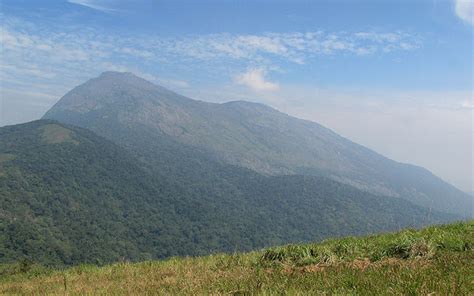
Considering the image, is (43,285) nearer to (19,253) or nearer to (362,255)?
(362,255)

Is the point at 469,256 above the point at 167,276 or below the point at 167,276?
above

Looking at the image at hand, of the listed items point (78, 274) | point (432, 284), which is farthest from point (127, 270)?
point (432, 284)

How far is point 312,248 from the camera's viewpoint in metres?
11.3

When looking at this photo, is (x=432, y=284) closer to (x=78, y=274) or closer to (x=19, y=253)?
(x=78, y=274)

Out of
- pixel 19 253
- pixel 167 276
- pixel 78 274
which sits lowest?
pixel 19 253

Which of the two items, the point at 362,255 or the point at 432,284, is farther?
the point at 362,255

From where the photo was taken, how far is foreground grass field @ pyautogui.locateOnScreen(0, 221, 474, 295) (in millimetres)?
6703

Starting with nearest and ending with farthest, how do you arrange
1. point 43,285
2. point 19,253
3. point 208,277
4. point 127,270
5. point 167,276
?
point 208,277 < point 167,276 < point 43,285 < point 127,270 < point 19,253

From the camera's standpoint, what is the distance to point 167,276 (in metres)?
10.2

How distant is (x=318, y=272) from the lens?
28.7 feet

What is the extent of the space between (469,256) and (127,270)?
348 inches

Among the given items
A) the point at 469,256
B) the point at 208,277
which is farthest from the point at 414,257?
the point at 208,277

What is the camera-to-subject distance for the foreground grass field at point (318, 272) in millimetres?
6703

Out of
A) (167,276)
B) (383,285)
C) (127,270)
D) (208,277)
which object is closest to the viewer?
(383,285)
